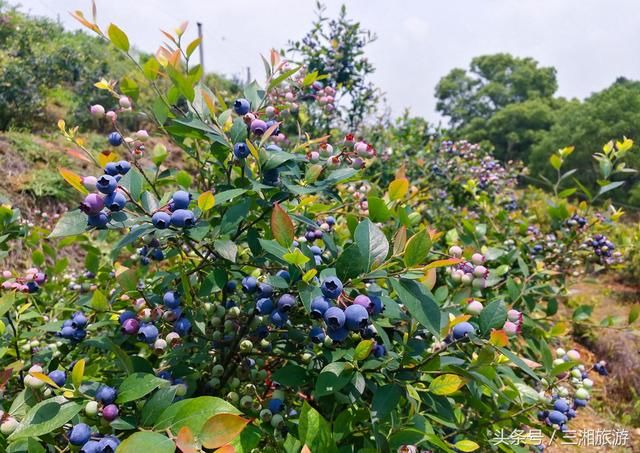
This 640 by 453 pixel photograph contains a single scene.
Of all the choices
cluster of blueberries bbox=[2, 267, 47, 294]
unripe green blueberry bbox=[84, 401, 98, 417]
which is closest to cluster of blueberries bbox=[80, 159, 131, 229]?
unripe green blueberry bbox=[84, 401, 98, 417]

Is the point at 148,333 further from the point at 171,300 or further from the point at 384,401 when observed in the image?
the point at 384,401

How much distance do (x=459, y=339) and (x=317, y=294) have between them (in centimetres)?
28

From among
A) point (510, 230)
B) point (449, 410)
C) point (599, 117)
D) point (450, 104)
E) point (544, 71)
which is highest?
point (544, 71)

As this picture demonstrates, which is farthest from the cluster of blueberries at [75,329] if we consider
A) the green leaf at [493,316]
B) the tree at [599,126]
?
the tree at [599,126]

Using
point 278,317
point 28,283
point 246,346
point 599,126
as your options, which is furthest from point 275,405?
point 599,126

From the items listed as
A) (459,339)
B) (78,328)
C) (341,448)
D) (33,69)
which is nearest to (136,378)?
(78,328)

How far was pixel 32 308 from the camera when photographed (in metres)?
1.30

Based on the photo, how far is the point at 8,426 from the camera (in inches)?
26.2

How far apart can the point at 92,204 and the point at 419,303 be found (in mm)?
535

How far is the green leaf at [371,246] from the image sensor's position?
69 cm

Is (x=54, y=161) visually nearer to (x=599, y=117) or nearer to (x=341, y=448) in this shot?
(x=341, y=448)

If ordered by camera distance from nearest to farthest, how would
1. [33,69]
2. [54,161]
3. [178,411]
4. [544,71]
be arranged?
[178,411] → [54,161] → [33,69] → [544,71]

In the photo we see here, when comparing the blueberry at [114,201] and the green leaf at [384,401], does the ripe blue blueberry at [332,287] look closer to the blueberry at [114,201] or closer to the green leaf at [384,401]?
the green leaf at [384,401]

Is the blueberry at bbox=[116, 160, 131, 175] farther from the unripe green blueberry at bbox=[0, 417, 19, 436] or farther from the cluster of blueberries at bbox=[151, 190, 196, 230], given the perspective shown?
the unripe green blueberry at bbox=[0, 417, 19, 436]
